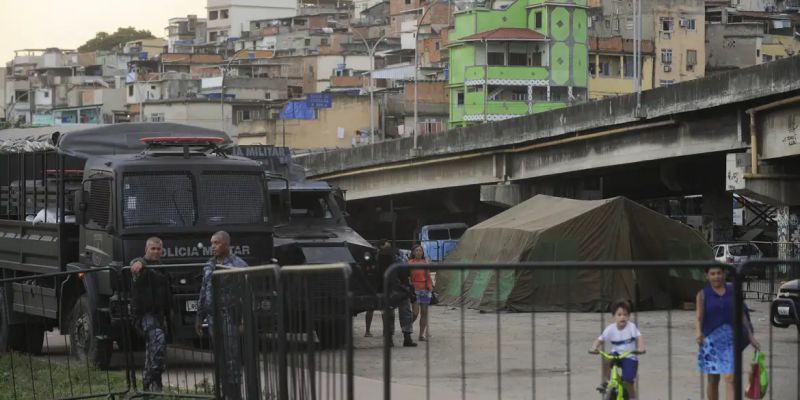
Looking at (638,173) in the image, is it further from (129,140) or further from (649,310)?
(649,310)

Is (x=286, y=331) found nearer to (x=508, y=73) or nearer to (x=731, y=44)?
(x=508, y=73)

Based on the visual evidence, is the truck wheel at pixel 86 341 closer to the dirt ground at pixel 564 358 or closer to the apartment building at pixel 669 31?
the dirt ground at pixel 564 358

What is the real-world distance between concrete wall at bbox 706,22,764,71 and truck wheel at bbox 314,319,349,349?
118336 millimetres

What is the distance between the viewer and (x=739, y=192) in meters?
39.4

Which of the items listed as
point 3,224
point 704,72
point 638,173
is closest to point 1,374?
point 3,224

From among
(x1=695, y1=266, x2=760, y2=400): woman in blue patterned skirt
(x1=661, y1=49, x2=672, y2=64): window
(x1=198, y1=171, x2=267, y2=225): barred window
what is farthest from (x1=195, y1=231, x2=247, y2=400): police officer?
(x1=661, y1=49, x2=672, y2=64): window

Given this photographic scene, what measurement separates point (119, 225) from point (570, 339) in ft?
35.9

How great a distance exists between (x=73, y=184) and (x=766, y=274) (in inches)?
513

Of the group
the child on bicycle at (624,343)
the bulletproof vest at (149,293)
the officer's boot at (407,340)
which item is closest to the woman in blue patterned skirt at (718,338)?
the child on bicycle at (624,343)

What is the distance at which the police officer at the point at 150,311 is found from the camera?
48.8 feet

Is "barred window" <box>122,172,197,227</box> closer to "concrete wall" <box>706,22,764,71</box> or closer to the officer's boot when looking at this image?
the officer's boot

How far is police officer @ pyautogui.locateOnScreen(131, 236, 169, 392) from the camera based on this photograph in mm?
14859

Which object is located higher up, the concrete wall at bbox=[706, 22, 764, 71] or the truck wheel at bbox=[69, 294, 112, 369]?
the concrete wall at bbox=[706, 22, 764, 71]

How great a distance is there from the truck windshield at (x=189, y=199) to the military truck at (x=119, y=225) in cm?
1
